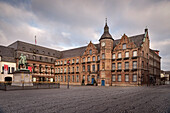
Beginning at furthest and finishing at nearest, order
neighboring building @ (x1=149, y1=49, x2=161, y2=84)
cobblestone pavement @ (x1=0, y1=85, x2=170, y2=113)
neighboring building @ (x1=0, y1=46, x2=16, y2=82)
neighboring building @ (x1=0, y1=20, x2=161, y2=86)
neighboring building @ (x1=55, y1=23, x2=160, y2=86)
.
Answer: neighboring building @ (x1=149, y1=49, x2=161, y2=84) → neighboring building @ (x1=0, y1=46, x2=16, y2=82) → neighboring building @ (x1=0, y1=20, x2=161, y2=86) → neighboring building @ (x1=55, y1=23, x2=160, y2=86) → cobblestone pavement @ (x1=0, y1=85, x2=170, y2=113)

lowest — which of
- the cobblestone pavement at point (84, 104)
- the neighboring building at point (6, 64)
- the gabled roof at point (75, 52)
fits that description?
the cobblestone pavement at point (84, 104)

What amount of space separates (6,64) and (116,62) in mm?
37109

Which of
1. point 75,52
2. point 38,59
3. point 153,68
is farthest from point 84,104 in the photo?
point 75,52

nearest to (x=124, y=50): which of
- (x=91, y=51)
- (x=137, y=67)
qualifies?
(x=137, y=67)

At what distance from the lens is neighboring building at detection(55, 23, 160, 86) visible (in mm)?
40344

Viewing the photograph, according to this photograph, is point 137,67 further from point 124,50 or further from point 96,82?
point 96,82

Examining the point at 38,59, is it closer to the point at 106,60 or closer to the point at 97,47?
the point at 97,47

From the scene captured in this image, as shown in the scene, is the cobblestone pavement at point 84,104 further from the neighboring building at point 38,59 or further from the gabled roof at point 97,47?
the neighboring building at point 38,59

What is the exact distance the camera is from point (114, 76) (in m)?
44.2

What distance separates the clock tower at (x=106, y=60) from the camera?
145 ft

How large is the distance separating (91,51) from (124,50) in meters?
13.1

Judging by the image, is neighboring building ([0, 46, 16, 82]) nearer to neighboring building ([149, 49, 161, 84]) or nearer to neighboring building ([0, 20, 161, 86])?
neighboring building ([0, 20, 161, 86])

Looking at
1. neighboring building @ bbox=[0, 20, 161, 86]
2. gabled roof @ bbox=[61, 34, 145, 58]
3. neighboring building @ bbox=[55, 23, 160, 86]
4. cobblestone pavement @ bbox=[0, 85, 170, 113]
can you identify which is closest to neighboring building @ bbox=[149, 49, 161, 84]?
neighboring building @ bbox=[0, 20, 161, 86]

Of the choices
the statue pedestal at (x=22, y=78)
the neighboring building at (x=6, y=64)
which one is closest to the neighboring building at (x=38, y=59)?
the neighboring building at (x=6, y=64)
